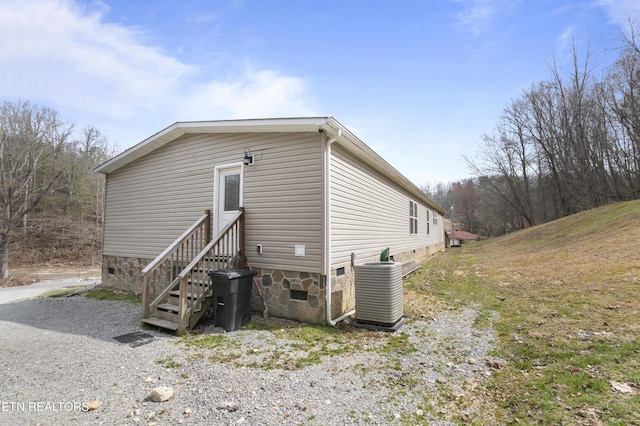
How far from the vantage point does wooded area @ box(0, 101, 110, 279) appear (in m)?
15.1

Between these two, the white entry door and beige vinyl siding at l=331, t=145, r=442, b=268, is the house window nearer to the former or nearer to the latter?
beige vinyl siding at l=331, t=145, r=442, b=268

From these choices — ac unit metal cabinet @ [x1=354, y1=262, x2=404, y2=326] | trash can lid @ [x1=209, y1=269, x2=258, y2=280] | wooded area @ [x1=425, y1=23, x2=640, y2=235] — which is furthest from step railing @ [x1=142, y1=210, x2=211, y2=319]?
wooded area @ [x1=425, y1=23, x2=640, y2=235]

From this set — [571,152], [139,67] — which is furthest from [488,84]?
[571,152]

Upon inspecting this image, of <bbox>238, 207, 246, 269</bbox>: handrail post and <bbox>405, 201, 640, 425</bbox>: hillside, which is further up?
<bbox>238, 207, 246, 269</bbox>: handrail post

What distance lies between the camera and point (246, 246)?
6051mm

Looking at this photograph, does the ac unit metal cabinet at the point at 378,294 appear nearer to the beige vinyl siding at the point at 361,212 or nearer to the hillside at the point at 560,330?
the beige vinyl siding at the point at 361,212

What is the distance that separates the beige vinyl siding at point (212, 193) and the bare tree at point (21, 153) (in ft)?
34.3

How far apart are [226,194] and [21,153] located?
15.6 metres

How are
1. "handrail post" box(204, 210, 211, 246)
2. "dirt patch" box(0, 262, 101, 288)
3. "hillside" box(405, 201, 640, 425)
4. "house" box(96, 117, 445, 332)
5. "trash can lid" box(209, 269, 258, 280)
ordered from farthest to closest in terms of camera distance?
"dirt patch" box(0, 262, 101, 288) → "handrail post" box(204, 210, 211, 246) → "house" box(96, 117, 445, 332) → "trash can lid" box(209, 269, 258, 280) → "hillside" box(405, 201, 640, 425)

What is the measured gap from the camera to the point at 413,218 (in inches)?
517

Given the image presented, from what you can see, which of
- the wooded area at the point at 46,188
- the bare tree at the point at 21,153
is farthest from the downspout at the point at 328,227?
the bare tree at the point at 21,153

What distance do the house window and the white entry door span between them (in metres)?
8.15

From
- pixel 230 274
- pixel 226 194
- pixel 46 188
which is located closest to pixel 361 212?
pixel 226 194

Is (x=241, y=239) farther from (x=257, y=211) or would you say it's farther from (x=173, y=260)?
(x=173, y=260)
